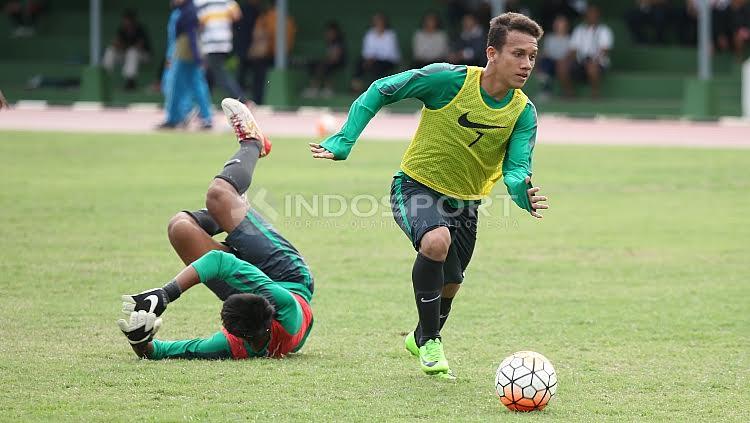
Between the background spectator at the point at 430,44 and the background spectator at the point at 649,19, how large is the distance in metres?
3.79

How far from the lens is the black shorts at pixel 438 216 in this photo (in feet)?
23.7

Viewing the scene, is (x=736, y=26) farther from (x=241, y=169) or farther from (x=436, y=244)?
(x=436, y=244)

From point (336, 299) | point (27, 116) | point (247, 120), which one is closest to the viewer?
point (247, 120)

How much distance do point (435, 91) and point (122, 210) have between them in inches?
278

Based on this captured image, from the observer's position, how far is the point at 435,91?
739cm

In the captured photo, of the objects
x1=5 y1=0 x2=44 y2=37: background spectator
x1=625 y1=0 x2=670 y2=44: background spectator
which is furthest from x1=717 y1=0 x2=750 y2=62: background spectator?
x1=5 y1=0 x2=44 y2=37: background spectator

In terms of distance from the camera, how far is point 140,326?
23.2 feet

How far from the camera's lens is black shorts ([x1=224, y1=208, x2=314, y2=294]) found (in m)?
7.67

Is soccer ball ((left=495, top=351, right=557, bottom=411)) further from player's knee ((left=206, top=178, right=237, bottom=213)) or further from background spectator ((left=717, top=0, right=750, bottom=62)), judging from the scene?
background spectator ((left=717, top=0, right=750, bottom=62))

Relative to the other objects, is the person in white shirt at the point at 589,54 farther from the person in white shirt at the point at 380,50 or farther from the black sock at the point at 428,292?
the black sock at the point at 428,292

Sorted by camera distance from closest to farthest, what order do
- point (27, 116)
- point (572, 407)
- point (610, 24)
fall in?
point (572, 407) → point (27, 116) → point (610, 24)

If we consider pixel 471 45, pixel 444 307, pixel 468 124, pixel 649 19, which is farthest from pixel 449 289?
pixel 649 19

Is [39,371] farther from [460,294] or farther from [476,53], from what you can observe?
[476,53]

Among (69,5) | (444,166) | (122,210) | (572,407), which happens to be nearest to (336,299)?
(444,166)
